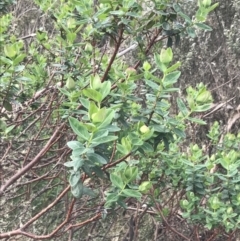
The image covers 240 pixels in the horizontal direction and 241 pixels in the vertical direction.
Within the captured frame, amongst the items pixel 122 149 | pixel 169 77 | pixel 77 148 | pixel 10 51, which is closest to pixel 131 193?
pixel 122 149

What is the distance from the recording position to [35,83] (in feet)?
8.21

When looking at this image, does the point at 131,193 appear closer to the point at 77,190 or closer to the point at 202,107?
the point at 77,190

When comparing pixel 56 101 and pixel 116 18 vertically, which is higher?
pixel 116 18

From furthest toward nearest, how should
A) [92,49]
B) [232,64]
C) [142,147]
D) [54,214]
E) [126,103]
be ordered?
[232,64] < [54,214] < [92,49] < [126,103] < [142,147]

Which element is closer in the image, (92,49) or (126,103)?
(126,103)

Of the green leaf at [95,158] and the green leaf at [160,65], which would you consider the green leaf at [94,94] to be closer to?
the green leaf at [95,158]

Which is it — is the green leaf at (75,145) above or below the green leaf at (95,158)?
above

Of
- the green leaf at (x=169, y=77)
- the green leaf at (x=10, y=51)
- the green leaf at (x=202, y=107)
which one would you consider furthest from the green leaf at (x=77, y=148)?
the green leaf at (x=10, y=51)

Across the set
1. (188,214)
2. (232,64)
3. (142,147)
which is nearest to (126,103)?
(142,147)

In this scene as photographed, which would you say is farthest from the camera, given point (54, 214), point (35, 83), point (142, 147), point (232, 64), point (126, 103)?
point (232, 64)

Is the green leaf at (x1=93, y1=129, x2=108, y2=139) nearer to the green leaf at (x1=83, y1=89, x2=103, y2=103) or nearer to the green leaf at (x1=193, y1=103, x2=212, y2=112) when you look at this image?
the green leaf at (x1=83, y1=89, x2=103, y2=103)

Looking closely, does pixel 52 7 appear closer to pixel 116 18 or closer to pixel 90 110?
pixel 116 18

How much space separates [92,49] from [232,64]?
78.6 inches

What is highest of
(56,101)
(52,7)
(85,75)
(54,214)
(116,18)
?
(116,18)
